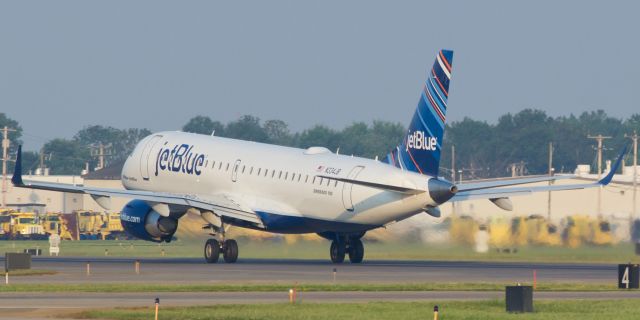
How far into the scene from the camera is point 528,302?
136 ft

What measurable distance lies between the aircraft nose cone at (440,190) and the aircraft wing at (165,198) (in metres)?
10.9

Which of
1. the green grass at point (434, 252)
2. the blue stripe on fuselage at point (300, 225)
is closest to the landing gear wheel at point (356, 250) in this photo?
the blue stripe on fuselage at point (300, 225)

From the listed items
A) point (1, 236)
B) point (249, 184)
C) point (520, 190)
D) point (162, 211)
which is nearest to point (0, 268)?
point (162, 211)

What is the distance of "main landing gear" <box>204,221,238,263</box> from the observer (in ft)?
229

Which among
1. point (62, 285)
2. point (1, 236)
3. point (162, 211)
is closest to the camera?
point (62, 285)

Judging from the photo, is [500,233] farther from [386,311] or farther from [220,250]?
[386,311]

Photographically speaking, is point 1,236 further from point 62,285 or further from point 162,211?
point 62,285

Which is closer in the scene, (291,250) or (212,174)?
(212,174)

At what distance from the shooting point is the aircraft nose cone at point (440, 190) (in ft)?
203

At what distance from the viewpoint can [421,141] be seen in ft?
210

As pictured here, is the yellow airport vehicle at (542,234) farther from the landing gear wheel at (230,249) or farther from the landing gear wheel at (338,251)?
the landing gear wheel at (230,249)

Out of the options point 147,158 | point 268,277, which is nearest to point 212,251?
point 147,158

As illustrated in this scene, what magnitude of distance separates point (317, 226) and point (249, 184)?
480 centimetres

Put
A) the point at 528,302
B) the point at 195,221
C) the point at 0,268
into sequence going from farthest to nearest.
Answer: the point at 195,221, the point at 0,268, the point at 528,302
